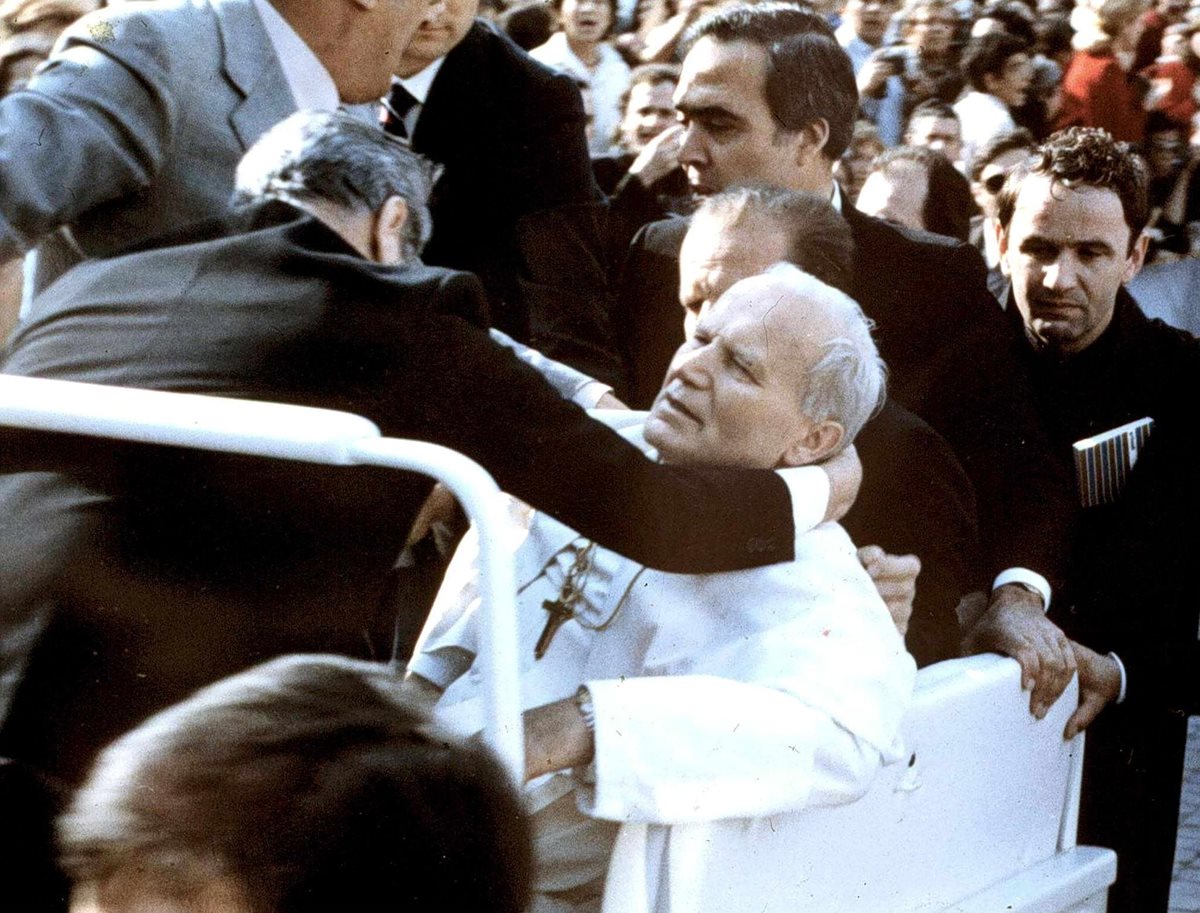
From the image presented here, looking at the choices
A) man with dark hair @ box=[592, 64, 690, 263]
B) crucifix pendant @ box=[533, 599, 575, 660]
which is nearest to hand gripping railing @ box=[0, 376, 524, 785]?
crucifix pendant @ box=[533, 599, 575, 660]

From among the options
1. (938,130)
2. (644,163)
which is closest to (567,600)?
(644,163)

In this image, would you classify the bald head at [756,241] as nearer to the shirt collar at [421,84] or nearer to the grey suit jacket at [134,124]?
the grey suit jacket at [134,124]

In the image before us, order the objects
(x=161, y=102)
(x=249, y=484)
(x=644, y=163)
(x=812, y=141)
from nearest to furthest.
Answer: (x=249, y=484)
(x=161, y=102)
(x=812, y=141)
(x=644, y=163)

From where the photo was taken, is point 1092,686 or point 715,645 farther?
point 1092,686

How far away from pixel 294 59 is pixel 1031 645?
1.47 metres

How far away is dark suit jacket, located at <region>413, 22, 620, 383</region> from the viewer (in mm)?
3955

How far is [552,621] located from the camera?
113 inches

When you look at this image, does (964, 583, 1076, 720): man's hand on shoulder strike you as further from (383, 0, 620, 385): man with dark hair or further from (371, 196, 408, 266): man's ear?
(371, 196, 408, 266): man's ear

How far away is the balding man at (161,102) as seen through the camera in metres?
2.86

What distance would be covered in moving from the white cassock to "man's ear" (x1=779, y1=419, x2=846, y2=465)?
0.15m

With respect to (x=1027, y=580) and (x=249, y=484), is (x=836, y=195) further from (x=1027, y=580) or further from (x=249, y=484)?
(x=249, y=484)

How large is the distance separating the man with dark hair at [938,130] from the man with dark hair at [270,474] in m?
4.06

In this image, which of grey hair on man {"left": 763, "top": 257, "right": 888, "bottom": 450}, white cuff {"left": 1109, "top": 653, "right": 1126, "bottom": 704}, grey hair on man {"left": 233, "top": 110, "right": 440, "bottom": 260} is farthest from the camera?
white cuff {"left": 1109, "top": 653, "right": 1126, "bottom": 704}

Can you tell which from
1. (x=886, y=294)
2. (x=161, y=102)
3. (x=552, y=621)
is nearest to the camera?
(x=552, y=621)
